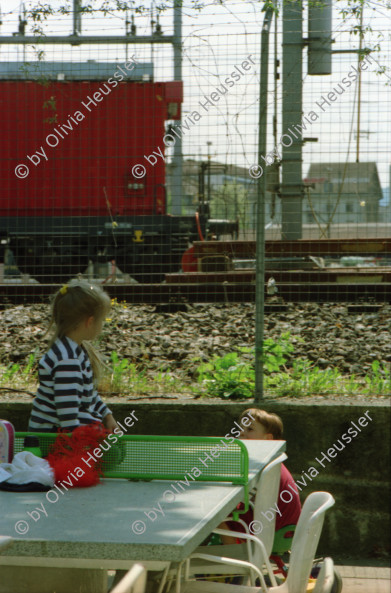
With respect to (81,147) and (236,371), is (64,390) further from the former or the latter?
(81,147)

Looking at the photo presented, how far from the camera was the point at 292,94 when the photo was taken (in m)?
5.48

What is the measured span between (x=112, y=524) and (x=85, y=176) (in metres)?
6.53

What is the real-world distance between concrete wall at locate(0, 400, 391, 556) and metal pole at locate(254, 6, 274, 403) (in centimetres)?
30

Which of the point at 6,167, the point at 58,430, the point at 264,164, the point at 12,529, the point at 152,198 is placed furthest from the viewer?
the point at 152,198

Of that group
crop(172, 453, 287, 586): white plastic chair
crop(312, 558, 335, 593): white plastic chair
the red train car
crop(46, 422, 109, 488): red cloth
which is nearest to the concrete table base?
crop(46, 422, 109, 488): red cloth

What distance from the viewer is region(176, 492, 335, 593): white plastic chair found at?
2475 millimetres

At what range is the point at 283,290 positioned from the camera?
20.6ft

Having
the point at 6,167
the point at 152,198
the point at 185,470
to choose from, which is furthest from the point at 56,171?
the point at 185,470

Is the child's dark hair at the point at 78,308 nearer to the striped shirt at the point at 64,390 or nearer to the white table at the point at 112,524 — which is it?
the striped shirt at the point at 64,390

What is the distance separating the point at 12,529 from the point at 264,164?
3503 millimetres

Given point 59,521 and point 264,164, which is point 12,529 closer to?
point 59,521

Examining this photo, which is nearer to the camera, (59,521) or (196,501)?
(59,521)

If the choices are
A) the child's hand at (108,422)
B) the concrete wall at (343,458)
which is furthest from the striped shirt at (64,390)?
the concrete wall at (343,458)

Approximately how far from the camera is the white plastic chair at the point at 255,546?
2543mm
